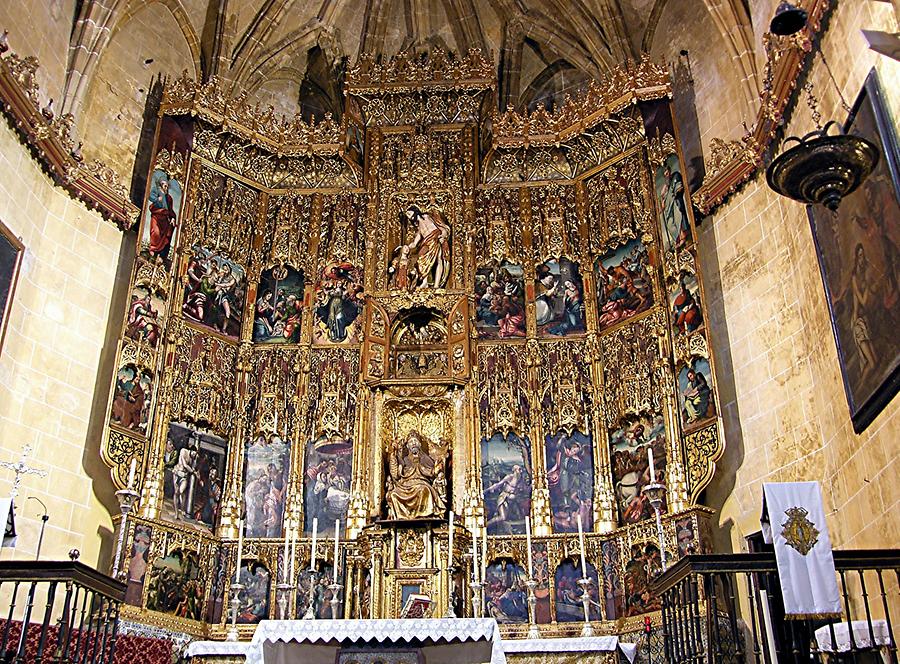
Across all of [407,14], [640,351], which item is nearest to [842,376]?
[640,351]

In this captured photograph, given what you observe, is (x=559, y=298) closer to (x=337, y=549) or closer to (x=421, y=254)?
(x=421, y=254)

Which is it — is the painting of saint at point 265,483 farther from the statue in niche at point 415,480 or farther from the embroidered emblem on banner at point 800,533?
the embroidered emblem on banner at point 800,533

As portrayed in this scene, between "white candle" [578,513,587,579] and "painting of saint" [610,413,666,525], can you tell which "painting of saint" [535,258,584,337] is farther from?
"white candle" [578,513,587,579]

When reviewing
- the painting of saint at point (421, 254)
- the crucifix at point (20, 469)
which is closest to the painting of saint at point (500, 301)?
the painting of saint at point (421, 254)

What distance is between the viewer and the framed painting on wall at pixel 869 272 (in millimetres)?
8219

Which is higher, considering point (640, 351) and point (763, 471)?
point (640, 351)

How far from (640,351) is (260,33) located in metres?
9.58

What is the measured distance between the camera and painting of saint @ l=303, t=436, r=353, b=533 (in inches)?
542

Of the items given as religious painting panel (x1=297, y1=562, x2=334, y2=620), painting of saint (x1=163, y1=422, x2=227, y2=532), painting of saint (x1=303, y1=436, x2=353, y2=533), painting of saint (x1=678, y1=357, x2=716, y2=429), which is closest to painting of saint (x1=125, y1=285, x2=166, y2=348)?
painting of saint (x1=163, y1=422, x2=227, y2=532)

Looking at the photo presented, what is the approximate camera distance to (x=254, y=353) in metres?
14.8

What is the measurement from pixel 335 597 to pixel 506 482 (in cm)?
304

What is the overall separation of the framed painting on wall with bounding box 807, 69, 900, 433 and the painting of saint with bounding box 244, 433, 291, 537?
823cm

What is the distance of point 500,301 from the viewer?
50.2 ft

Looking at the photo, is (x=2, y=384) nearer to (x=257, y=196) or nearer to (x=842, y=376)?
(x=257, y=196)
